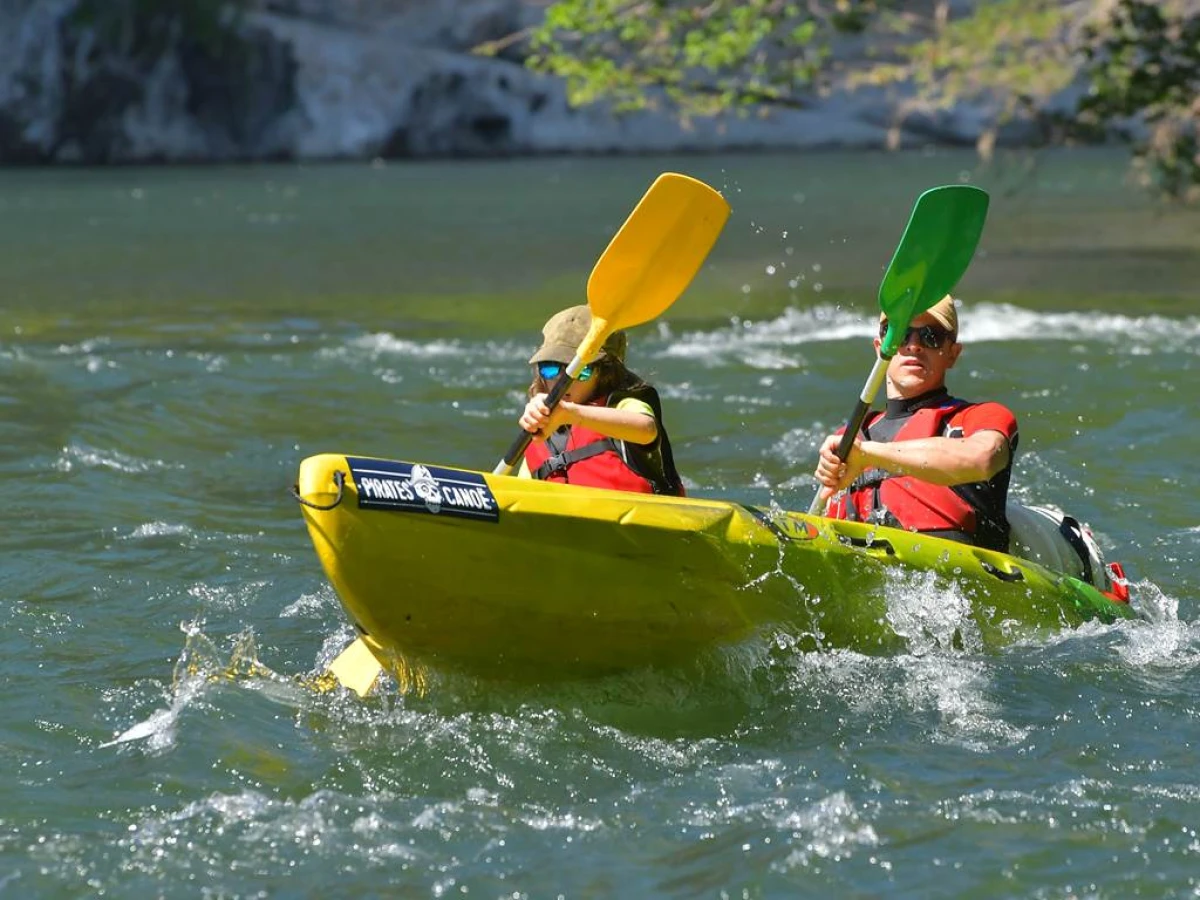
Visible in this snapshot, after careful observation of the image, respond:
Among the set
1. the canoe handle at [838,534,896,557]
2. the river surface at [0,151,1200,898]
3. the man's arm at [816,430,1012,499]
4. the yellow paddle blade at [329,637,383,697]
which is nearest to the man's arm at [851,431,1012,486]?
the man's arm at [816,430,1012,499]

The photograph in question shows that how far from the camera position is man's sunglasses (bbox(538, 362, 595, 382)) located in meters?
4.93

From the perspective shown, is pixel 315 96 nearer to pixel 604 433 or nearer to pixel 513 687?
pixel 604 433

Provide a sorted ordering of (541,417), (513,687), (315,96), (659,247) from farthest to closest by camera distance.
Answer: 1. (315,96)
2. (659,247)
3. (541,417)
4. (513,687)

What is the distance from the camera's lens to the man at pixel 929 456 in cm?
482

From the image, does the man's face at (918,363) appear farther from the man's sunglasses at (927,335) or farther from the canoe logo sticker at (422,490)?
the canoe logo sticker at (422,490)

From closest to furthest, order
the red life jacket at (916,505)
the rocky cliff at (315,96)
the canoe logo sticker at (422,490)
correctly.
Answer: the canoe logo sticker at (422,490) → the red life jacket at (916,505) → the rocky cliff at (315,96)

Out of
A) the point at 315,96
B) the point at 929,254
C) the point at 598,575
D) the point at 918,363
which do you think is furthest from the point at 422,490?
the point at 315,96

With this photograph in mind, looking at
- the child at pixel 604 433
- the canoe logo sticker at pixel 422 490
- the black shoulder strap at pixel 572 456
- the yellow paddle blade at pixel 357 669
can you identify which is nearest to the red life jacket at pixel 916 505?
the child at pixel 604 433

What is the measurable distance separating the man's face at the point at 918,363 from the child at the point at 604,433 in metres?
0.71

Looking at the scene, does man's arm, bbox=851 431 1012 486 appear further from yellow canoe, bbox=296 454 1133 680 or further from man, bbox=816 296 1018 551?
yellow canoe, bbox=296 454 1133 680

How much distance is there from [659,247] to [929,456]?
1086 mm

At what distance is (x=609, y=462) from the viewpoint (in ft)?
16.5

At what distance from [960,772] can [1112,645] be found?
1164 millimetres

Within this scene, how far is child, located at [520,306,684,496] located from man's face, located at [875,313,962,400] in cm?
71
